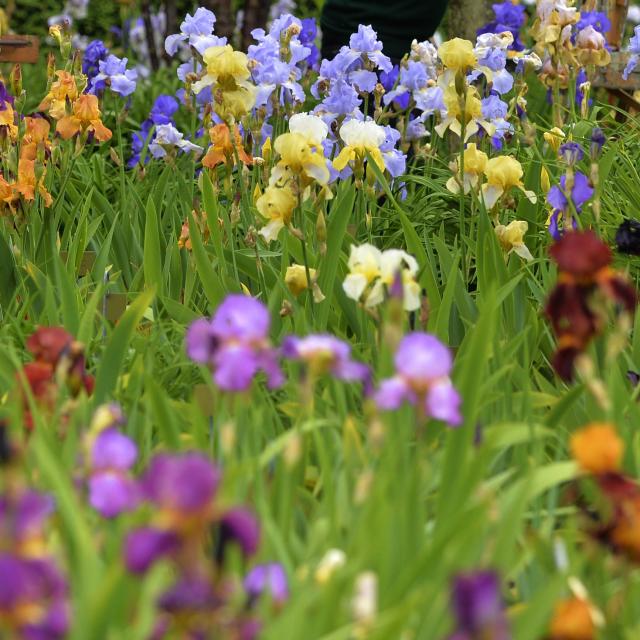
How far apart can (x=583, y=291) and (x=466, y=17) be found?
4079 mm

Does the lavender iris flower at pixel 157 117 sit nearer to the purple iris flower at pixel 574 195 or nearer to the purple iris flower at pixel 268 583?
the purple iris flower at pixel 574 195

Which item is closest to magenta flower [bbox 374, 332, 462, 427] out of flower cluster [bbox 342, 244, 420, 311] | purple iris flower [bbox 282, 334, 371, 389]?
purple iris flower [bbox 282, 334, 371, 389]

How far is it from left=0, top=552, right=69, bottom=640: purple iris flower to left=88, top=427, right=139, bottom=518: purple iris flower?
130 millimetres

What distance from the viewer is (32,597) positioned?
2.74 ft

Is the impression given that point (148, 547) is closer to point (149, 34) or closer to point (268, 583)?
point (268, 583)

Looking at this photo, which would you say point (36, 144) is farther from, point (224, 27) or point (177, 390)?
point (224, 27)

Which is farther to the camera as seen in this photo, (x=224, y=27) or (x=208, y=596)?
(x=224, y=27)

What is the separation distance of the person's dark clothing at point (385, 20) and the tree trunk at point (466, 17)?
0.88 m

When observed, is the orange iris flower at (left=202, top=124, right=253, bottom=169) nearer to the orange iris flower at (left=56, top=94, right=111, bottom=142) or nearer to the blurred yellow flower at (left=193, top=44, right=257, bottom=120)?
the blurred yellow flower at (left=193, top=44, right=257, bottom=120)

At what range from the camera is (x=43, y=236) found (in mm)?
2859

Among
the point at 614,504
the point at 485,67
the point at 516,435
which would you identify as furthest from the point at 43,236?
the point at 614,504

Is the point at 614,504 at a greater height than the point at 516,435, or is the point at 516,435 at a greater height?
the point at 614,504

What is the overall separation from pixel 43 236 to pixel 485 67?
3.84 ft

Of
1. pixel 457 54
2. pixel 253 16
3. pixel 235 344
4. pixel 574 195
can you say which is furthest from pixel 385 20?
pixel 235 344
